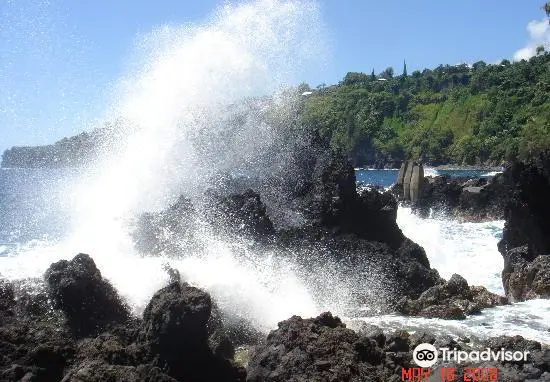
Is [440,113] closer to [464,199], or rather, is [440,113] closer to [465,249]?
[464,199]

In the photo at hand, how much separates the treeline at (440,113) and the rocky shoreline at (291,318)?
77032mm

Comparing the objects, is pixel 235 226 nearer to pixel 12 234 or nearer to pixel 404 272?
pixel 404 272

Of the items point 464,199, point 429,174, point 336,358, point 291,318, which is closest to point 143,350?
point 291,318

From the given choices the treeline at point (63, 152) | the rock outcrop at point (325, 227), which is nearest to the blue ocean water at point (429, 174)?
the treeline at point (63, 152)

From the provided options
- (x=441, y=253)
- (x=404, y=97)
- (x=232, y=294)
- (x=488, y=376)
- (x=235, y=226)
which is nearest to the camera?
(x=488, y=376)

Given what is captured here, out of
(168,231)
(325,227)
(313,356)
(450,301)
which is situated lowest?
(313,356)

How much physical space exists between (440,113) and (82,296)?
150162mm

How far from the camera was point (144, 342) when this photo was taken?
30.7ft

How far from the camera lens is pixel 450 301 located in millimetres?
14250

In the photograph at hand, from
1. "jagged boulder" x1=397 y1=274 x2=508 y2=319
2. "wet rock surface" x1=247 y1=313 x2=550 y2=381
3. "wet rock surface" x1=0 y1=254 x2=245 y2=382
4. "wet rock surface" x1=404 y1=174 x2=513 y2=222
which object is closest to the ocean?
"jagged boulder" x1=397 y1=274 x2=508 y2=319

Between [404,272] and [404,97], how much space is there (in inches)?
6250

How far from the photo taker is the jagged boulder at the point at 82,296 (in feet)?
38.5

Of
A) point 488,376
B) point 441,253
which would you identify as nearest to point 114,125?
point 441,253

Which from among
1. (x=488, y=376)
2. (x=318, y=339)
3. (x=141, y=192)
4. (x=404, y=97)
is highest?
(x=404, y=97)
